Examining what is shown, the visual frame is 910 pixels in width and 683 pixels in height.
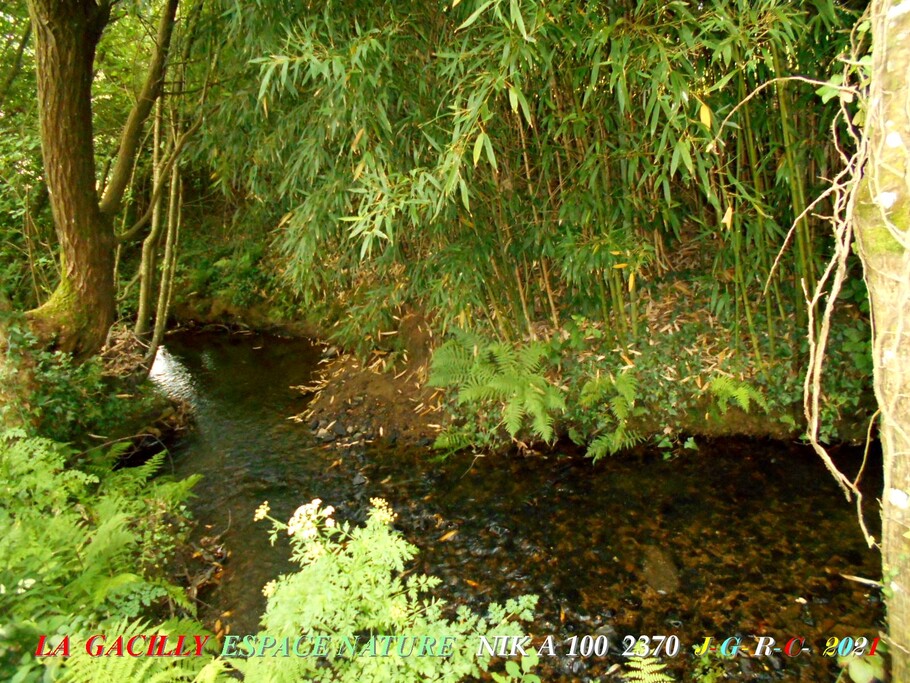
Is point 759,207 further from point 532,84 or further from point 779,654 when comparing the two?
point 779,654

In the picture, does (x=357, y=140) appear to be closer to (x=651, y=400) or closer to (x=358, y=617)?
(x=358, y=617)

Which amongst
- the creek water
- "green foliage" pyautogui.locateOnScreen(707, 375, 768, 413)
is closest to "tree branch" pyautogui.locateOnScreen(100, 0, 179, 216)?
A: the creek water

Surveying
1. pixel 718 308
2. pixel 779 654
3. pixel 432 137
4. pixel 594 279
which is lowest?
pixel 779 654

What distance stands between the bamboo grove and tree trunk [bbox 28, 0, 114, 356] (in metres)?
0.77

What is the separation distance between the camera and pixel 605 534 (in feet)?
9.16

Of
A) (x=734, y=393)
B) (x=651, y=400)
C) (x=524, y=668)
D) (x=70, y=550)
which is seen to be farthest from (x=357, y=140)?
(x=734, y=393)

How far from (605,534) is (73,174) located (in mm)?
3629

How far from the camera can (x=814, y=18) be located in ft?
7.24

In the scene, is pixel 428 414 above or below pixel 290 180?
below

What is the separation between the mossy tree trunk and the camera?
3137 mm

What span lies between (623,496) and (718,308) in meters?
1.21

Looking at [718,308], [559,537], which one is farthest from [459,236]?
[559,537]

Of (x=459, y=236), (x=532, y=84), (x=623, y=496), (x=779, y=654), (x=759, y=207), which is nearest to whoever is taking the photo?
(x=779, y=654)

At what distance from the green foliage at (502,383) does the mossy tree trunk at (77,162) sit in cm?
228
